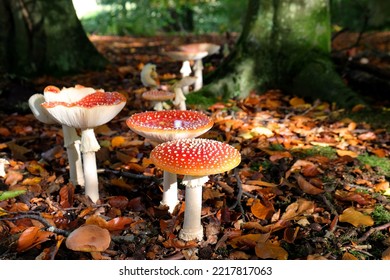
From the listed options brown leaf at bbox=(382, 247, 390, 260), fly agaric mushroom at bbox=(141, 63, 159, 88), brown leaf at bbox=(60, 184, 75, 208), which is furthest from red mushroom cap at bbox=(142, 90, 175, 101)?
brown leaf at bbox=(382, 247, 390, 260)

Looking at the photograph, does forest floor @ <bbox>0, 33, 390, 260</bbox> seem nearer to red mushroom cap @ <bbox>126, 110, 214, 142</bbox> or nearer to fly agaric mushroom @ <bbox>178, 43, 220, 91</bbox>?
red mushroom cap @ <bbox>126, 110, 214, 142</bbox>

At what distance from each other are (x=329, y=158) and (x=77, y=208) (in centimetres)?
238

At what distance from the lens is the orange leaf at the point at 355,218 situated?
2.80 meters

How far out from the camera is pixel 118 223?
2.82 m

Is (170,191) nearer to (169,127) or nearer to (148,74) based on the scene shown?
(169,127)

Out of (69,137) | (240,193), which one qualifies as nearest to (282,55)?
(240,193)

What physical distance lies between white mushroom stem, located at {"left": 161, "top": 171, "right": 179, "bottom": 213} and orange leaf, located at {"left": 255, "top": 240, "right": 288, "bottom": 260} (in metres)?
0.77

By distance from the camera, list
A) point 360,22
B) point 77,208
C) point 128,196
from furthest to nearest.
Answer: point 360,22 → point 128,196 → point 77,208

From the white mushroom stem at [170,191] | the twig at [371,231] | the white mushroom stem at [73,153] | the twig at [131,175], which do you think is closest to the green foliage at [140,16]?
the twig at [131,175]

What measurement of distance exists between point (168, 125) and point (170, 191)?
51 cm

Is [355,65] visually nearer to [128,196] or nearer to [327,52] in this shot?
[327,52]

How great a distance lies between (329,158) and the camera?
382 centimetres

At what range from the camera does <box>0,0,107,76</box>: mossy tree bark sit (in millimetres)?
6566
